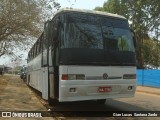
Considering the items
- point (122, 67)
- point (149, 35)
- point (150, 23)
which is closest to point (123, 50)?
point (122, 67)

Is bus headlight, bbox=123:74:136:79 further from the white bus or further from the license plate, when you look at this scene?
the license plate

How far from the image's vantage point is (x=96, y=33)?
40.2ft

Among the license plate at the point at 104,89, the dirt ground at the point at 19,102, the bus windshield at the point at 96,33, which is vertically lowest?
the dirt ground at the point at 19,102

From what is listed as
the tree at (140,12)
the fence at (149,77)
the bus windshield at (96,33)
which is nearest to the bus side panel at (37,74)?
the bus windshield at (96,33)

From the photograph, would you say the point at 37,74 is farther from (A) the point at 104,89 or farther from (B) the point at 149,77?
(B) the point at 149,77

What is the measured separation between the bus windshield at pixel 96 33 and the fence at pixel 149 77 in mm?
21633

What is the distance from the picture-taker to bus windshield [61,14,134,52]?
1191 centimetres

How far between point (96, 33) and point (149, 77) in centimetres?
2497

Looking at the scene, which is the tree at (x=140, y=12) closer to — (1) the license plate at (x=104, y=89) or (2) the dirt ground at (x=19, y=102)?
(2) the dirt ground at (x=19, y=102)

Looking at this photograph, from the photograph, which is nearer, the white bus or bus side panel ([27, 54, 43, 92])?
the white bus

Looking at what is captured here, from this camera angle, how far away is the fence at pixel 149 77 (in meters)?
34.2

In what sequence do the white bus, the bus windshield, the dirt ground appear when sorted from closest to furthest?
the white bus → the bus windshield → the dirt ground

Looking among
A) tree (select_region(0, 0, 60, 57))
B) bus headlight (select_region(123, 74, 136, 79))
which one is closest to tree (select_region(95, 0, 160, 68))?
tree (select_region(0, 0, 60, 57))

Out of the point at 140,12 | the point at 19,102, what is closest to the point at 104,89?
the point at 19,102
